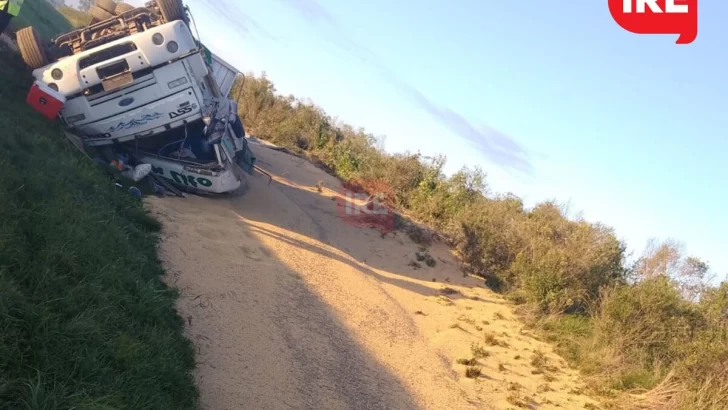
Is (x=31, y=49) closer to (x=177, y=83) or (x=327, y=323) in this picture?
(x=177, y=83)

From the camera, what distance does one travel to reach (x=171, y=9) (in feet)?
29.3

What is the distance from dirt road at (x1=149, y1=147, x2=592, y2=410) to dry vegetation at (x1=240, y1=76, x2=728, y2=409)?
1.40ft

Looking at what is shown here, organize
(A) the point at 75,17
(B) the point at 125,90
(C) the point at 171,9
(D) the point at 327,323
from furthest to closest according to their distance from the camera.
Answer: (A) the point at 75,17 → (C) the point at 171,9 → (B) the point at 125,90 → (D) the point at 327,323

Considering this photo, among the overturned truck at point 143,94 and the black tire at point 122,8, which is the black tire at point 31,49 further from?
the black tire at point 122,8

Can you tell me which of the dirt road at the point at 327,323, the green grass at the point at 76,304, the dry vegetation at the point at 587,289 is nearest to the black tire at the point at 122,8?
the dirt road at the point at 327,323

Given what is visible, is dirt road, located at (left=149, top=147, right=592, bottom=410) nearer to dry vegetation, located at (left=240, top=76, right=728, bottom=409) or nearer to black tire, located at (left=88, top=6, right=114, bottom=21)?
dry vegetation, located at (left=240, top=76, right=728, bottom=409)

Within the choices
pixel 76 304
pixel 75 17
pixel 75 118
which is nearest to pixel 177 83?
pixel 75 118

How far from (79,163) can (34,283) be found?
148 inches

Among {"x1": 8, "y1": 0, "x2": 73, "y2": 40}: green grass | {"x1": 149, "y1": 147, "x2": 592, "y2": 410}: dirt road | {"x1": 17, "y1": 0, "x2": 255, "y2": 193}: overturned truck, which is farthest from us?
{"x1": 8, "y1": 0, "x2": 73, "y2": 40}: green grass

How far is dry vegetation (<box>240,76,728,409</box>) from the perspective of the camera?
21.7 feet

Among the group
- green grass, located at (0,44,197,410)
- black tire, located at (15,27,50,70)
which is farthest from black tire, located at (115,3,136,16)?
green grass, located at (0,44,197,410)

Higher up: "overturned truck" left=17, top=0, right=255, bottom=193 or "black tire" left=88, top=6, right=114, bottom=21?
"black tire" left=88, top=6, right=114, bottom=21

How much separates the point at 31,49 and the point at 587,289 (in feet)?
33.2

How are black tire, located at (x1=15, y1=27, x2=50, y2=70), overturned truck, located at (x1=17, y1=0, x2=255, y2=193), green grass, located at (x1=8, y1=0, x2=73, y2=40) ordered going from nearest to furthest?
overturned truck, located at (x1=17, y1=0, x2=255, y2=193) < black tire, located at (x1=15, y1=27, x2=50, y2=70) < green grass, located at (x1=8, y1=0, x2=73, y2=40)
